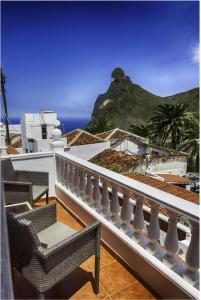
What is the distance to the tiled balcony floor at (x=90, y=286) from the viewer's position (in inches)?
92.1

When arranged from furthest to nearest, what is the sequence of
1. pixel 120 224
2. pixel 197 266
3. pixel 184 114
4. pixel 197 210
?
pixel 184 114
pixel 120 224
pixel 197 266
pixel 197 210

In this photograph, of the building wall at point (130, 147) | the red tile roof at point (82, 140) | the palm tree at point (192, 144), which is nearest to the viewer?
the red tile roof at point (82, 140)

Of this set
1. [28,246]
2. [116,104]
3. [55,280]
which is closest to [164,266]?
[55,280]

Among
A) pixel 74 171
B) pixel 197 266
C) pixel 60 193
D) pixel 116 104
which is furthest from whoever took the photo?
pixel 116 104

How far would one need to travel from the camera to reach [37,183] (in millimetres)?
4238

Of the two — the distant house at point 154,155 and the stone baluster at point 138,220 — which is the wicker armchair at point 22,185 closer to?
the stone baluster at point 138,220

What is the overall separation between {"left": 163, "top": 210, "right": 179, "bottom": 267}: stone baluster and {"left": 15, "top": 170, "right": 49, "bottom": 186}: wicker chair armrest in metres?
2.52

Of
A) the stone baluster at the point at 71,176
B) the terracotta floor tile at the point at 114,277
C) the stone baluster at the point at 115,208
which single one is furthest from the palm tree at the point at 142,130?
the terracotta floor tile at the point at 114,277

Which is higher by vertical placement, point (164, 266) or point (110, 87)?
point (110, 87)

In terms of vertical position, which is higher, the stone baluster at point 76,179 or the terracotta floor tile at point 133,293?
the stone baluster at point 76,179

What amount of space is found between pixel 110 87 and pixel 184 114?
56340mm

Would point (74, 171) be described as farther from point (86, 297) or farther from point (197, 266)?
point (197, 266)

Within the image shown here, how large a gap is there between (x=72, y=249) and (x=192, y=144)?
28027 millimetres

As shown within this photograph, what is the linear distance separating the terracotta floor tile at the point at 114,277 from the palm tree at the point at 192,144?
995 inches
